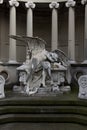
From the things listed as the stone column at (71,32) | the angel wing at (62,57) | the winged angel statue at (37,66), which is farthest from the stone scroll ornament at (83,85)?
the stone column at (71,32)

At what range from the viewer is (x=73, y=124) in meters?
8.95

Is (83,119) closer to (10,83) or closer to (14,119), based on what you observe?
(14,119)

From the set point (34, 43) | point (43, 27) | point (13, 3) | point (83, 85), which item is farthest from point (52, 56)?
point (43, 27)

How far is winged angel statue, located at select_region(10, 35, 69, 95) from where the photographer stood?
514 inches

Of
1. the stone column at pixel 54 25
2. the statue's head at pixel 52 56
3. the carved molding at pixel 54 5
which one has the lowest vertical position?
the statue's head at pixel 52 56

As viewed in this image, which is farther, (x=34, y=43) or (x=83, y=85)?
(x=34, y=43)

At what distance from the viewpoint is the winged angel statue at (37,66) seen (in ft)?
42.8

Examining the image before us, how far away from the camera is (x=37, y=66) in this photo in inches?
516

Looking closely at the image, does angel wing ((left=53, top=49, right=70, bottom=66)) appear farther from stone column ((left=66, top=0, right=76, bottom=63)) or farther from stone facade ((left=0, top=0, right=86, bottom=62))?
stone facade ((left=0, top=0, right=86, bottom=62))

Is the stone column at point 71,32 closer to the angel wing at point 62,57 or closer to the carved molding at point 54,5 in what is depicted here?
the carved molding at point 54,5

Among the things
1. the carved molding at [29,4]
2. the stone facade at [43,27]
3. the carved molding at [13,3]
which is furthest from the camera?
the stone facade at [43,27]

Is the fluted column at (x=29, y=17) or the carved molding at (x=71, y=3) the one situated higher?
the carved molding at (x=71, y=3)

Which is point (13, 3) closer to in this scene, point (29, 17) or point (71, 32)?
point (29, 17)

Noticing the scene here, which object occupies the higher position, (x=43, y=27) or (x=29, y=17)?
(x=29, y=17)
